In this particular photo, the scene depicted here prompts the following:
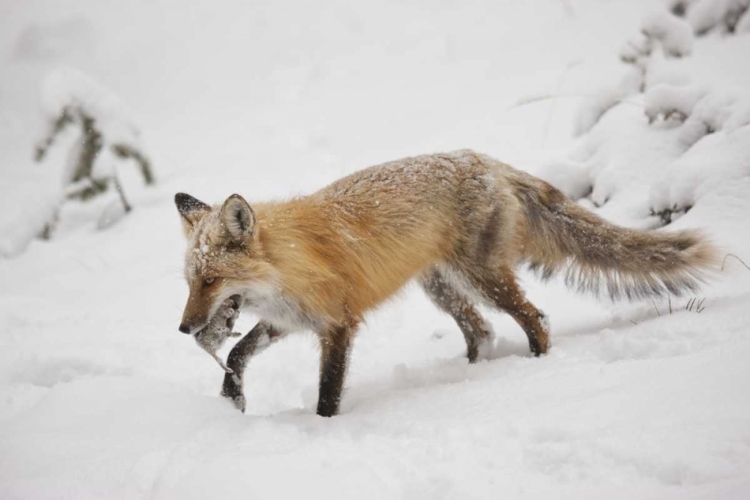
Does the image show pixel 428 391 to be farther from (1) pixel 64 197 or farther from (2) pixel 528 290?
(1) pixel 64 197

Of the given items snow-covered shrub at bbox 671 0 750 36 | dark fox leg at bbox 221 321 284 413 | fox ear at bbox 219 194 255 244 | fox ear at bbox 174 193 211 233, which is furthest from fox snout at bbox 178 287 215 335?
snow-covered shrub at bbox 671 0 750 36

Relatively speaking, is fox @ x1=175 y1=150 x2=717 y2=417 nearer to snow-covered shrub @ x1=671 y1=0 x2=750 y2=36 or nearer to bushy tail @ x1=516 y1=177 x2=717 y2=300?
bushy tail @ x1=516 y1=177 x2=717 y2=300

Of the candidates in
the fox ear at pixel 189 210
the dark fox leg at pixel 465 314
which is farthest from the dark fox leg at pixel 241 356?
the dark fox leg at pixel 465 314

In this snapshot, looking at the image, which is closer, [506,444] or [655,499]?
[655,499]

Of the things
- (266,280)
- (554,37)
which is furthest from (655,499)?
(554,37)

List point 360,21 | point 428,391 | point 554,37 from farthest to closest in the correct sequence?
point 360,21 < point 554,37 < point 428,391

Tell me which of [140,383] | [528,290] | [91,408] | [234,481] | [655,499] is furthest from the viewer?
[528,290]

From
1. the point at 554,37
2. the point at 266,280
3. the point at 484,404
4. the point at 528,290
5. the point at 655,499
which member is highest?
the point at 554,37

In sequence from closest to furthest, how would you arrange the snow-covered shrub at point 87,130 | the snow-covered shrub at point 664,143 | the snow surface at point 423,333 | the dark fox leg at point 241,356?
the snow surface at point 423,333
the dark fox leg at point 241,356
the snow-covered shrub at point 664,143
the snow-covered shrub at point 87,130

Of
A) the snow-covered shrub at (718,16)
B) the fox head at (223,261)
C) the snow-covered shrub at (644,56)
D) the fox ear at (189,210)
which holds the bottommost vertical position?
the fox head at (223,261)

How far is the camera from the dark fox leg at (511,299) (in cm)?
349

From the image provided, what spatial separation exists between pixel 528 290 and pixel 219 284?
10.3ft

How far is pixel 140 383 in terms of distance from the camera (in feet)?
8.93

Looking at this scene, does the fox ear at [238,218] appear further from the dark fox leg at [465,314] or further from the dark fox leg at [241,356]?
the dark fox leg at [465,314]
